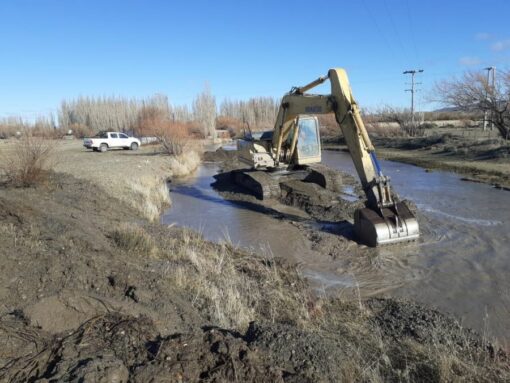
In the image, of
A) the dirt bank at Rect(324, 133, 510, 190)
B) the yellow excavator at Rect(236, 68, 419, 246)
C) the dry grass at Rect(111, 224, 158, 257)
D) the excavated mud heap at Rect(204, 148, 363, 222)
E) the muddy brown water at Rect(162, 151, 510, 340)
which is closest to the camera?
the muddy brown water at Rect(162, 151, 510, 340)

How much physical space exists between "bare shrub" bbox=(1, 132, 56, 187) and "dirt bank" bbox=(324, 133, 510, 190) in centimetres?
1537

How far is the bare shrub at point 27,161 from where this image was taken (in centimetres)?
1080

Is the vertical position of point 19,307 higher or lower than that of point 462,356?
higher

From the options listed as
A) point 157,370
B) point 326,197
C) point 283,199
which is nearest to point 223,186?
point 283,199

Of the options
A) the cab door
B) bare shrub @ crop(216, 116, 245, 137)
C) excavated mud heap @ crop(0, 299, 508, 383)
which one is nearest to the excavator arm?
the cab door

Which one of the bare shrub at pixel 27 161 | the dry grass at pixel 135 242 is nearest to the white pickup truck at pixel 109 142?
the bare shrub at pixel 27 161

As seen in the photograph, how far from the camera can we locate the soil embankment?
3.25 meters

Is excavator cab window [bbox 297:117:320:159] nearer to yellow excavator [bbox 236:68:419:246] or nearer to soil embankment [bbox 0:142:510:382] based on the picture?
yellow excavator [bbox 236:68:419:246]

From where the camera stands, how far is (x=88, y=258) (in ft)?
17.8

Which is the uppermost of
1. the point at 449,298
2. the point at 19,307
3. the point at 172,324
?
the point at 19,307

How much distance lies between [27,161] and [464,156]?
23.4 meters

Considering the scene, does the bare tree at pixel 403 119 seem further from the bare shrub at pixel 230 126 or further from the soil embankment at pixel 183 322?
the soil embankment at pixel 183 322

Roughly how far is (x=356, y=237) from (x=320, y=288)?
283cm

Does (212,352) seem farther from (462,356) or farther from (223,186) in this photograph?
(223,186)
